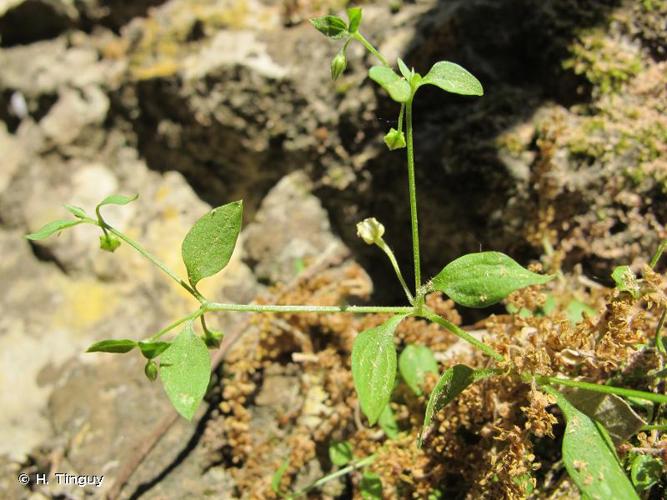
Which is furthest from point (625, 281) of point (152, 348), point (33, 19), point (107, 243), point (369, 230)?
point (33, 19)

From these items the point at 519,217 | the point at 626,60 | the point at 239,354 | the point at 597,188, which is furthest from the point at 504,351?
the point at 626,60

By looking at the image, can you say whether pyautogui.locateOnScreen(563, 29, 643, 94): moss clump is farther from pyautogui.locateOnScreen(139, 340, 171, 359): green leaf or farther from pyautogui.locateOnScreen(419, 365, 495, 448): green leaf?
pyautogui.locateOnScreen(139, 340, 171, 359): green leaf

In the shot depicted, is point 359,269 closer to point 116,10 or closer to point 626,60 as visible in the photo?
point 626,60

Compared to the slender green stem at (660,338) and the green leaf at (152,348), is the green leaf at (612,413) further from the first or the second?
the green leaf at (152,348)

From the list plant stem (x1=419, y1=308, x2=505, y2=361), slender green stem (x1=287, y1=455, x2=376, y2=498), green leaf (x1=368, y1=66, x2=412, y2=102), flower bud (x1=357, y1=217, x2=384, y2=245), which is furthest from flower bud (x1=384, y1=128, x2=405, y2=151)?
slender green stem (x1=287, y1=455, x2=376, y2=498)

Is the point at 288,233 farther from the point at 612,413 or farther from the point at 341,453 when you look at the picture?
the point at 612,413
